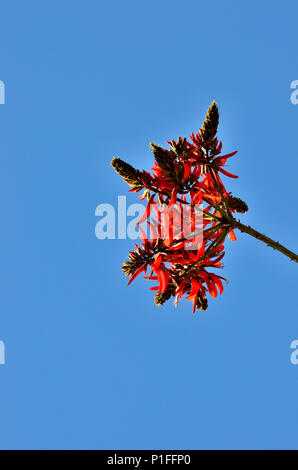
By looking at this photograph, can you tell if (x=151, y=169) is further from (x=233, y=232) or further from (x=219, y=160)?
(x=233, y=232)

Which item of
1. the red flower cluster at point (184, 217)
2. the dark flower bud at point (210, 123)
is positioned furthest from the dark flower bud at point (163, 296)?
the dark flower bud at point (210, 123)

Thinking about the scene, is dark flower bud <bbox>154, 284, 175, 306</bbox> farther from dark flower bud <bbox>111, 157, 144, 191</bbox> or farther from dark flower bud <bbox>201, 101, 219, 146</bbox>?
dark flower bud <bbox>201, 101, 219, 146</bbox>

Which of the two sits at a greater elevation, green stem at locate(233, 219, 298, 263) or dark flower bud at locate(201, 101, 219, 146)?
dark flower bud at locate(201, 101, 219, 146)

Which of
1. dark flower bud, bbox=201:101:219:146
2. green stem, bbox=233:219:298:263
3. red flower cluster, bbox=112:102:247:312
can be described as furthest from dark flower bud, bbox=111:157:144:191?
green stem, bbox=233:219:298:263

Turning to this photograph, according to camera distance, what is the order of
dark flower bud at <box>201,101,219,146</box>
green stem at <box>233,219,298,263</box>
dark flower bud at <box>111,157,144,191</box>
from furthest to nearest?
dark flower bud at <box>201,101,219,146</box> < dark flower bud at <box>111,157,144,191</box> < green stem at <box>233,219,298,263</box>

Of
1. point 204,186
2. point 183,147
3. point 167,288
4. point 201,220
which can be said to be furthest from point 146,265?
point 183,147

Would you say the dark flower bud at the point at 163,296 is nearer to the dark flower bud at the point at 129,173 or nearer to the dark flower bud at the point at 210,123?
the dark flower bud at the point at 129,173

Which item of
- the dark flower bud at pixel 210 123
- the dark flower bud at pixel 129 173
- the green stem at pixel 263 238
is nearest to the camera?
the green stem at pixel 263 238

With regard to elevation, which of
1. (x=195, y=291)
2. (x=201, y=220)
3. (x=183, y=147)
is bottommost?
(x=195, y=291)

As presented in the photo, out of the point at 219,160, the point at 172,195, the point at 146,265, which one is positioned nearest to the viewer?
the point at 172,195
